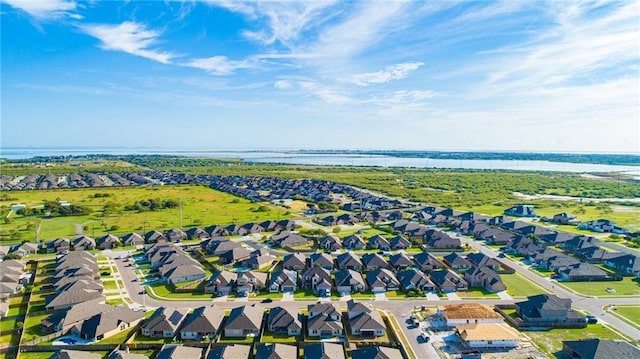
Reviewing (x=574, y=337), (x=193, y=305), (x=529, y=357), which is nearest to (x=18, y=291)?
(x=193, y=305)

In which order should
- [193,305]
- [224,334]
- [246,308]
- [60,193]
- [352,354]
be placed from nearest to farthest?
1. [352,354]
2. [224,334]
3. [246,308]
4. [193,305]
5. [60,193]

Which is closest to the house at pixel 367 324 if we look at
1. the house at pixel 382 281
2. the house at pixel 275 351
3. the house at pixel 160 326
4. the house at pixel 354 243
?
the house at pixel 275 351

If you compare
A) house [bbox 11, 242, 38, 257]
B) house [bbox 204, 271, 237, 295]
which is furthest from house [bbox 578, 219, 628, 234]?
house [bbox 11, 242, 38, 257]

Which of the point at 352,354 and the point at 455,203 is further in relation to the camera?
the point at 455,203

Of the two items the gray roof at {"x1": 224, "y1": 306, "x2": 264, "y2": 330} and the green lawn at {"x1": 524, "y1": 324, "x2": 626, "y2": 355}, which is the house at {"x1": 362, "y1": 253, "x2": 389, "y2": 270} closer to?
the gray roof at {"x1": 224, "y1": 306, "x2": 264, "y2": 330}

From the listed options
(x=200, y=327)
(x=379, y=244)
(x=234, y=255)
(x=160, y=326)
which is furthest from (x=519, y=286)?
(x=160, y=326)

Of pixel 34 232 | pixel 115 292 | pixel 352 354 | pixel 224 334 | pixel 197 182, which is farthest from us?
pixel 197 182

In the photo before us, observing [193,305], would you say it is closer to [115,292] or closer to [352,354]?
[115,292]
